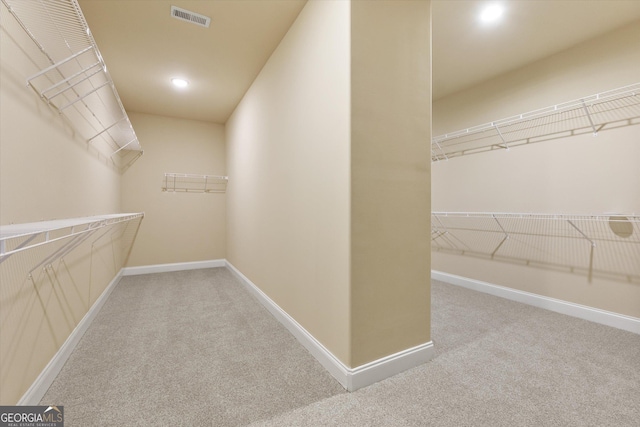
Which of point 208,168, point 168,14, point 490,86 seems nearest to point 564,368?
point 490,86

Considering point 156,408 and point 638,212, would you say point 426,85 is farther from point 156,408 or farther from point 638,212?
point 156,408

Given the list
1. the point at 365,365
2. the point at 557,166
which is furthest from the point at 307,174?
the point at 557,166

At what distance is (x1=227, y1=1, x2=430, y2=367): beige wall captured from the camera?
4.98ft

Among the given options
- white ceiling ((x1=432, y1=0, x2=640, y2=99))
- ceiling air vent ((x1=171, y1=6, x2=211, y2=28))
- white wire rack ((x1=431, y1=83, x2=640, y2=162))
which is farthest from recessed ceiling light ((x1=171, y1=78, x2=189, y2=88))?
white wire rack ((x1=431, y1=83, x2=640, y2=162))

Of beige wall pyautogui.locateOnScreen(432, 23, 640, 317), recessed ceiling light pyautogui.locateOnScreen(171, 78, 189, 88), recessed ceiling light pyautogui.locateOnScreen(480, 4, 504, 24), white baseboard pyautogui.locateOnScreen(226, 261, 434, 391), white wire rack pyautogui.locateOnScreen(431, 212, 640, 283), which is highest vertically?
recessed ceiling light pyautogui.locateOnScreen(480, 4, 504, 24)

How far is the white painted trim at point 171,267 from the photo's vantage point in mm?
4015

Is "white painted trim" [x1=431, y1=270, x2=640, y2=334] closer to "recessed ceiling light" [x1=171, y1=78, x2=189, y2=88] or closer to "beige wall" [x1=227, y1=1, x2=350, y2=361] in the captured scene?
"beige wall" [x1=227, y1=1, x2=350, y2=361]

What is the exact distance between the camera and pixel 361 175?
1.52 metres

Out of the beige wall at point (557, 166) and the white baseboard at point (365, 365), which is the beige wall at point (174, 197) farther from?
the beige wall at point (557, 166)

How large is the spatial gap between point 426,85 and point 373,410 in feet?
6.09

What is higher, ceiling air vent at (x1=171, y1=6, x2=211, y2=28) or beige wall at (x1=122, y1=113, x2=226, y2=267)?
ceiling air vent at (x1=171, y1=6, x2=211, y2=28)

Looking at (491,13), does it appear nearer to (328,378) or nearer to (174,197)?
(328,378)

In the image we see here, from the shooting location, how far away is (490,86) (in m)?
3.09

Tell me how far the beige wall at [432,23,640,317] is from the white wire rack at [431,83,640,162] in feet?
0.24
